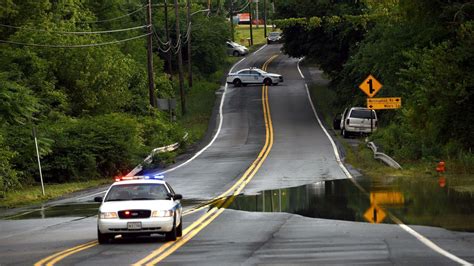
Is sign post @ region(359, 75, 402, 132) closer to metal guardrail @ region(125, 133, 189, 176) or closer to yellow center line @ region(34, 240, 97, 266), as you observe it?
metal guardrail @ region(125, 133, 189, 176)

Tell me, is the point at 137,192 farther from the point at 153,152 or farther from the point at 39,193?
the point at 153,152

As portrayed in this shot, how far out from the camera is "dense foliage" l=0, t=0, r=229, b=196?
40.5 metres

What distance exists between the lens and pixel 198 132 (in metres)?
63.0

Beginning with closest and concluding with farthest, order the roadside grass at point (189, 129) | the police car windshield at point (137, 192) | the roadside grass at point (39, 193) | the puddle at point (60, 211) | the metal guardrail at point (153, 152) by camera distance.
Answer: the police car windshield at point (137, 192) < the puddle at point (60, 211) < the roadside grass at point (39, 193) < the roadside grass at point (189, 129) < the metal guardrail at point (153, 152)

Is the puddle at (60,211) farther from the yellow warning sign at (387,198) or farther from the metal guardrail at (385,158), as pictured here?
the metal guardrail at (385,158)

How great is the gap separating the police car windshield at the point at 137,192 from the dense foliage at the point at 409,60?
11527 mm

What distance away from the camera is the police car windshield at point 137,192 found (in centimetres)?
2102

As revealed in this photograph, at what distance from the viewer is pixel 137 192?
21250 millimetres

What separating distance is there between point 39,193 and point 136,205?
16485 millimetres

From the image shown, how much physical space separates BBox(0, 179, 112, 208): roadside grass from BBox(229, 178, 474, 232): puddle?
763cm

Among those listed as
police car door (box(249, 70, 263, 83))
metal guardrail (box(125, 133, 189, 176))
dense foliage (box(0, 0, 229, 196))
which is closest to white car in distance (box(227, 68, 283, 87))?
police car door (box(249, 70, 263, 83))

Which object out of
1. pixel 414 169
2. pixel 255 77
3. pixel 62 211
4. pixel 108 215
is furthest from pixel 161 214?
pixel 255 77

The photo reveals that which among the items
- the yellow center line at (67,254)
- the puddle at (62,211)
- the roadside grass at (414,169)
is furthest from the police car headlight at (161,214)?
the roadside grass at (414,169)

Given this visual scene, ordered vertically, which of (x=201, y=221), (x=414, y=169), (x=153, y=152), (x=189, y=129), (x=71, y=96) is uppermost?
(x=201, y=221)
